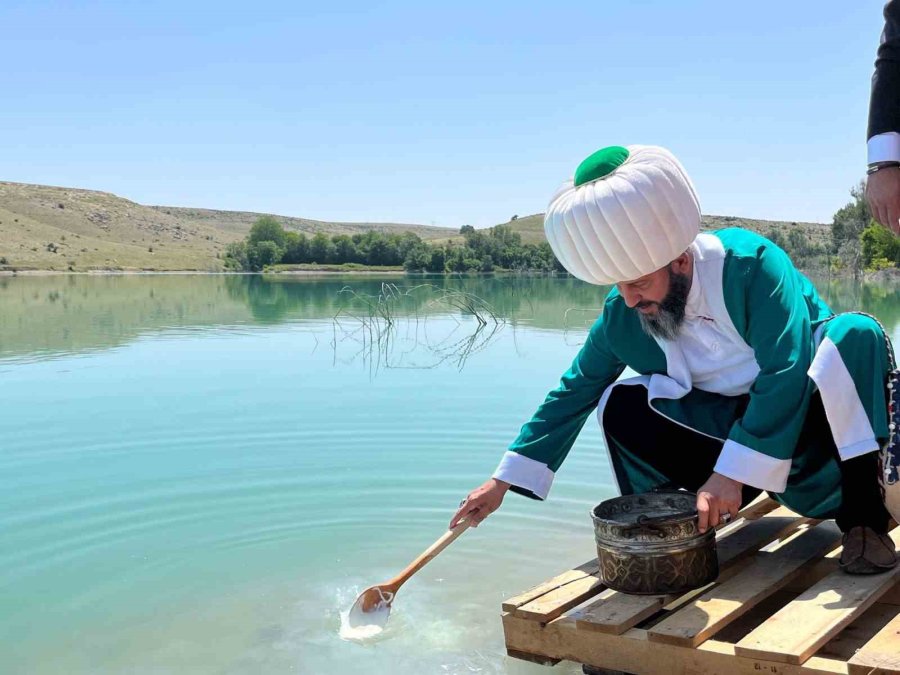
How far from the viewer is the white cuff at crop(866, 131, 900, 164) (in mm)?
2613

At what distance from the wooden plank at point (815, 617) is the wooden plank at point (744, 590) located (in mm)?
120

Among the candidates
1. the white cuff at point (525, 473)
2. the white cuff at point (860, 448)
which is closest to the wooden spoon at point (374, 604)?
the white cuff at point (525, 473)

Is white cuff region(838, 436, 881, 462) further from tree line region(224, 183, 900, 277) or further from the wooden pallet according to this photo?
tree line region(224, 183, 900, 277)

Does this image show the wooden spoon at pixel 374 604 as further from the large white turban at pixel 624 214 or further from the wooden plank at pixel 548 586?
the large white turban at pixel 624 214

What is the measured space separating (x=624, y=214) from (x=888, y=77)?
2.83ft

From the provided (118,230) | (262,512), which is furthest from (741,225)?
(262,512)

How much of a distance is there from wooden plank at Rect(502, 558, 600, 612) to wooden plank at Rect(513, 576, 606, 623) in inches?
0.6

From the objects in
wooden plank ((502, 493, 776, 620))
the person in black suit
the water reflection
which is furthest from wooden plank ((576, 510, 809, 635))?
the water reflection

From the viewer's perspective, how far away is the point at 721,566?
276cm

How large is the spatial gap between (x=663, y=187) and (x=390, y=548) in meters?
2.31

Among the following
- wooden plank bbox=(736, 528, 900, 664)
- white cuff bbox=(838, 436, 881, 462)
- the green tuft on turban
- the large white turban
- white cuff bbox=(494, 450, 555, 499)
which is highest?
the green tuft on turban

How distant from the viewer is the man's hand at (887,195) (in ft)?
8.48

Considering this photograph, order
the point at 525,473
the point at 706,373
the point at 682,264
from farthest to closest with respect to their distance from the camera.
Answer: the point at 525,473 < the point at 706,373 < the point at 682,264

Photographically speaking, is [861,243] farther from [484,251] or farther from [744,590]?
[744,590]
